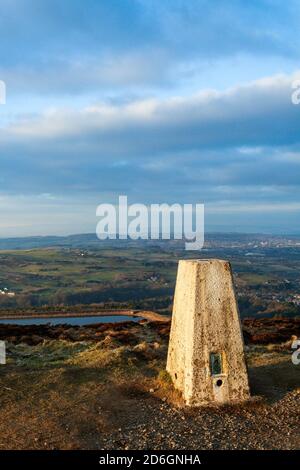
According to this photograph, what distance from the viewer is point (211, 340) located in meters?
12.0

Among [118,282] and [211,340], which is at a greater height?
[211,340]

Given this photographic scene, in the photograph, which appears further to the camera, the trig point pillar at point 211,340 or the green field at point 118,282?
the green field at point 118,282

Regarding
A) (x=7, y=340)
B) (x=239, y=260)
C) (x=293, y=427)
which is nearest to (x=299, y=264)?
(x=239, y=260)

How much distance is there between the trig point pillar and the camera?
11.9 meters

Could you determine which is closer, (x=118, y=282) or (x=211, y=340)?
(x=211, y=340)

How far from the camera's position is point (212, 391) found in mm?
11961

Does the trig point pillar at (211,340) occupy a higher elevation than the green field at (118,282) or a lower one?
higher

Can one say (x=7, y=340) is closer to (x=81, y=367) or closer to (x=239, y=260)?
(x=81, y=367)

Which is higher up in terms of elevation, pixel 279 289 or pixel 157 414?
pixel 157 414

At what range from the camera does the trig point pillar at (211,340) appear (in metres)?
11.9

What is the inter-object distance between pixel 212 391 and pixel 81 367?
16.8 feet

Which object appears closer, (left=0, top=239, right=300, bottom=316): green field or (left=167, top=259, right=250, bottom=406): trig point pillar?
(left=167, top=259, right=250, bottom=406): trig point pillar

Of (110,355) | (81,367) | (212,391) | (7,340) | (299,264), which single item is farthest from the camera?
(299,264)
